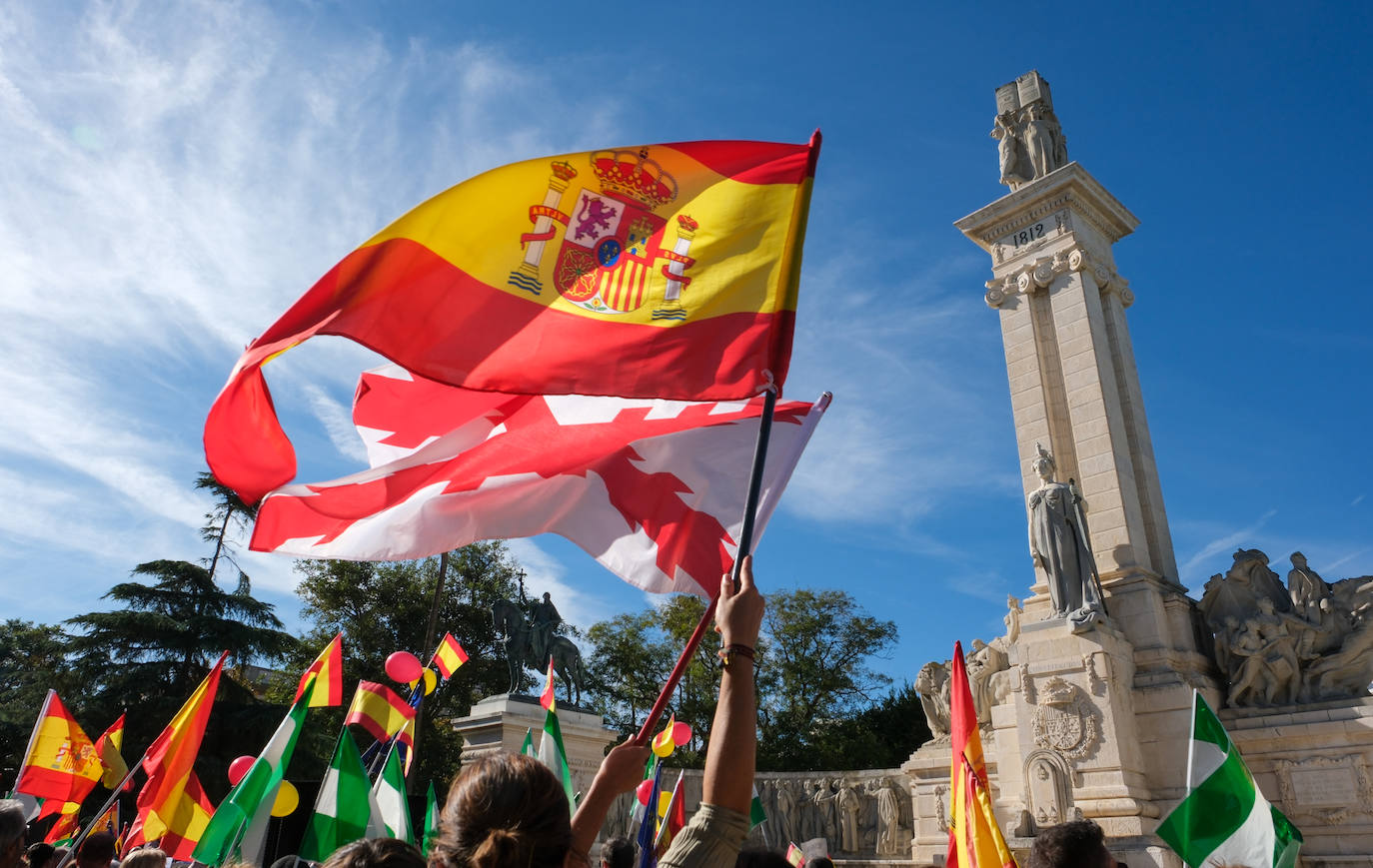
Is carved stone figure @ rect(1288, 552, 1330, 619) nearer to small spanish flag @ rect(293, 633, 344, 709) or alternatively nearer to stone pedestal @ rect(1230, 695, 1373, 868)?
stone pedestal @ rect(1230, 695, 1373, 868)

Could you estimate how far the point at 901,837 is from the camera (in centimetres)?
1634

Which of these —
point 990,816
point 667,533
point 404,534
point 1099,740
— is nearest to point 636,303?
point 667,533

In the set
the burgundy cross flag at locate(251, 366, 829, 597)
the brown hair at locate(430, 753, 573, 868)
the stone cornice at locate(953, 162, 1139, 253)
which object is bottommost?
the brown hair at locate(430, 753, 573, 868)

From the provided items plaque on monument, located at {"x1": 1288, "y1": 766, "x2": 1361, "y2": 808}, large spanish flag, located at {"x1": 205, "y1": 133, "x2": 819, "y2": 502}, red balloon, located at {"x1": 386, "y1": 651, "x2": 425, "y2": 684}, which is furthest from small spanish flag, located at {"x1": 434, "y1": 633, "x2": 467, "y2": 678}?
plaque on monument, located at {"x1": 1288, "y1": 766, "x2": 1361, "y2": 808}

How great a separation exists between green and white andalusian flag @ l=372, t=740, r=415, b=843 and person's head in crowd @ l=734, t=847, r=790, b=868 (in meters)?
3.77

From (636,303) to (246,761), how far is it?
522 cm

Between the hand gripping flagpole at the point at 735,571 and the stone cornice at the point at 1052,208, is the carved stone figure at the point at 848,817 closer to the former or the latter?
the stone cornice at the point at 1052,208

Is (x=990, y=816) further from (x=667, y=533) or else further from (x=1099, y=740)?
(x=1099, y=740)

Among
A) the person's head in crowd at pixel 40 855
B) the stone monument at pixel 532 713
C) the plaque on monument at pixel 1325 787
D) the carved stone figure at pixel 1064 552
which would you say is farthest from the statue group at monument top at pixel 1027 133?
the person's head in crowd at pixel 40 855

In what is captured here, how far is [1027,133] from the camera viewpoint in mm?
17547

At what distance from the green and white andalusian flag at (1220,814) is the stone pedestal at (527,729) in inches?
400

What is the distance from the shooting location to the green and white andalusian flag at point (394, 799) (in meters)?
5.93

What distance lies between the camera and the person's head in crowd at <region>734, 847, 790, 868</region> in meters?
2.61

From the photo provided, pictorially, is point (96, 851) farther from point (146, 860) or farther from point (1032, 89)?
point (1032, 89)
